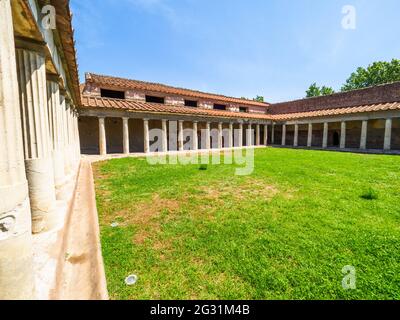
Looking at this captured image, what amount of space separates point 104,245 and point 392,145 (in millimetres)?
29069

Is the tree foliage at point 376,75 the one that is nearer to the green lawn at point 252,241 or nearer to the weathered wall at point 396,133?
the weathered wall at point 396,133

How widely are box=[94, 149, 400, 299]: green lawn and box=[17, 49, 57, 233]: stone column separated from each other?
4.13 feet

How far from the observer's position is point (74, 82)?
891 cm

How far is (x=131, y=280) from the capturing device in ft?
9.46

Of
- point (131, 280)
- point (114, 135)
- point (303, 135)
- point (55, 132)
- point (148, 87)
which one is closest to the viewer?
point (131, 280)

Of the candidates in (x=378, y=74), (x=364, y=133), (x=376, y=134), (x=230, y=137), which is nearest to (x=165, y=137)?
(x=230, y=137)

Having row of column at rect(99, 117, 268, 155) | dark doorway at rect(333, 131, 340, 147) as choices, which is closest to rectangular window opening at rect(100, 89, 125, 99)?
row of column at rect(99, 117, 268, 155)

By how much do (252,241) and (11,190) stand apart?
12.2 ft

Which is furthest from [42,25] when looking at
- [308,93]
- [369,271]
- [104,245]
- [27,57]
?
[308,93]

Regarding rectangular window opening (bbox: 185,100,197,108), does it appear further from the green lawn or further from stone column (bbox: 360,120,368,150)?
the green lawn

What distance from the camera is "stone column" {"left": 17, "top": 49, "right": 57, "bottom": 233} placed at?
3.41 m

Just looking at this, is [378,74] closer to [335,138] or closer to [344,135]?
[335,138]

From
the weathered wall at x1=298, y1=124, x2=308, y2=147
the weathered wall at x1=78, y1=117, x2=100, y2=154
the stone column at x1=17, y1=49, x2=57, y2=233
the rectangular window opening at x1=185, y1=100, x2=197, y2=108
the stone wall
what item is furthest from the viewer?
the weathered wall at x1=298, y1=124, x2=308, y2=147

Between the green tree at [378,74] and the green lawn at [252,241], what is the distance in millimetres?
49208
